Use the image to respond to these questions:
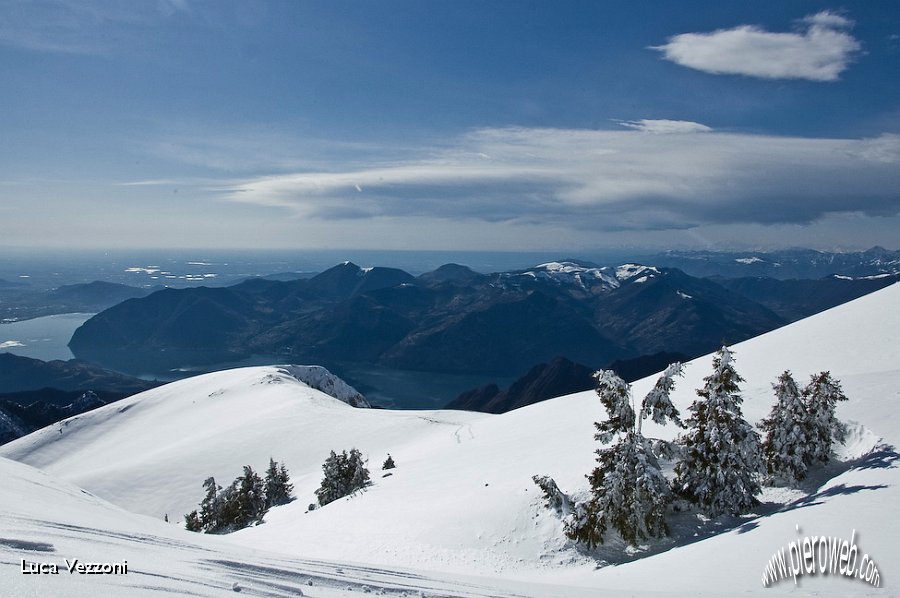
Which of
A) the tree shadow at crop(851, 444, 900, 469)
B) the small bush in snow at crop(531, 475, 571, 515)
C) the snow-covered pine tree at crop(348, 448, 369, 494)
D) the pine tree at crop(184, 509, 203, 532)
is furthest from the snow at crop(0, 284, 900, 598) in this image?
the pine tree at crop(184, 509, 203, 532)

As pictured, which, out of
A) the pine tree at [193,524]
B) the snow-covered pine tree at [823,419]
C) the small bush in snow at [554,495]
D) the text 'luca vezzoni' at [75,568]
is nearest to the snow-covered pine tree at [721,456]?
the snow-covered pine tree at [823,419]

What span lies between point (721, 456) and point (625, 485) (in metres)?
3.60

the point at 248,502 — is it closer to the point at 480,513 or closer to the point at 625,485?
the point at 480,513

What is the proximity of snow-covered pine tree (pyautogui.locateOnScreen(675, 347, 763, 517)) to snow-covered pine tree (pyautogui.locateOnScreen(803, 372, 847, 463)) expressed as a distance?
8.37 ft

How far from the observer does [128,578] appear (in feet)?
21.6

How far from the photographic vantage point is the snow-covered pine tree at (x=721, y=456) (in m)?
15.6

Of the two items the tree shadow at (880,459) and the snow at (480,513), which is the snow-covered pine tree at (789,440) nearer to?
the snow at (480,513)

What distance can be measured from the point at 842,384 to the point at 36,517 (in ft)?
96.3

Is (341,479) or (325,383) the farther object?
(325,383)

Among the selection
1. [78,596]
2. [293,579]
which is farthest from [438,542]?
[78,596]

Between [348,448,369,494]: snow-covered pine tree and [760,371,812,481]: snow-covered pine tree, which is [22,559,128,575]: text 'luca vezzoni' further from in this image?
[348,448,369,494]: snow-covered pine tree

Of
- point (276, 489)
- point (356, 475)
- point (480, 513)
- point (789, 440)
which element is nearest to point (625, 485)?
point (480, 513)

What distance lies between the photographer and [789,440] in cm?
1655

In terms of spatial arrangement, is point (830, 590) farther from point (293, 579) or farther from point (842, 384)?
point (842, 384)
